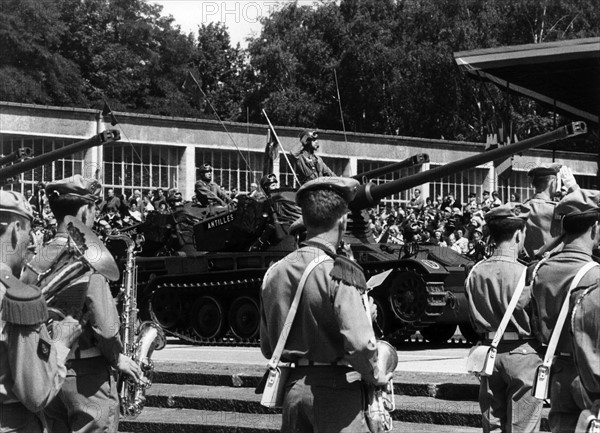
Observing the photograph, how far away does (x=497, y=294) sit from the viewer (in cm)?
815

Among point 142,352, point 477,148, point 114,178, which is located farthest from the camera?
point 477,148

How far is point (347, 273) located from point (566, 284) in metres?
1.29

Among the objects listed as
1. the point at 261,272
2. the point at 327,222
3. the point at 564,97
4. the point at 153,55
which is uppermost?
the point at 153,55

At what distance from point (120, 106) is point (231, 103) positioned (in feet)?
32.4

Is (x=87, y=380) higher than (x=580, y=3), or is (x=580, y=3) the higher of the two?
(x=580, y=3)

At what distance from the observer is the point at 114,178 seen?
33.9 m

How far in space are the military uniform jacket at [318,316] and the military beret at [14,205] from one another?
4.15 feet

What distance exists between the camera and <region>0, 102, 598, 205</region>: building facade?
3262 centimetres

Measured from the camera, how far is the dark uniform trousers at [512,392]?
7855mm

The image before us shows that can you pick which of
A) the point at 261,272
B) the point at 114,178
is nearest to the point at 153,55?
the point at 114,178

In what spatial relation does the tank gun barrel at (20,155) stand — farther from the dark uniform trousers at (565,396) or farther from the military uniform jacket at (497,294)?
the dark uniform trousers at (565,396)

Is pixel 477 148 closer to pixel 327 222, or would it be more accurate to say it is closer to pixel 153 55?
pixel 153 55

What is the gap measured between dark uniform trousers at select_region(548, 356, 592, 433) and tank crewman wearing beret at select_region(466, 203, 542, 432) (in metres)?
1.35

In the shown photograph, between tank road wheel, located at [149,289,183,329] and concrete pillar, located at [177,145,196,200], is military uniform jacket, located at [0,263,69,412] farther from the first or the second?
concrete pillar, located at [177,145,196,200]
